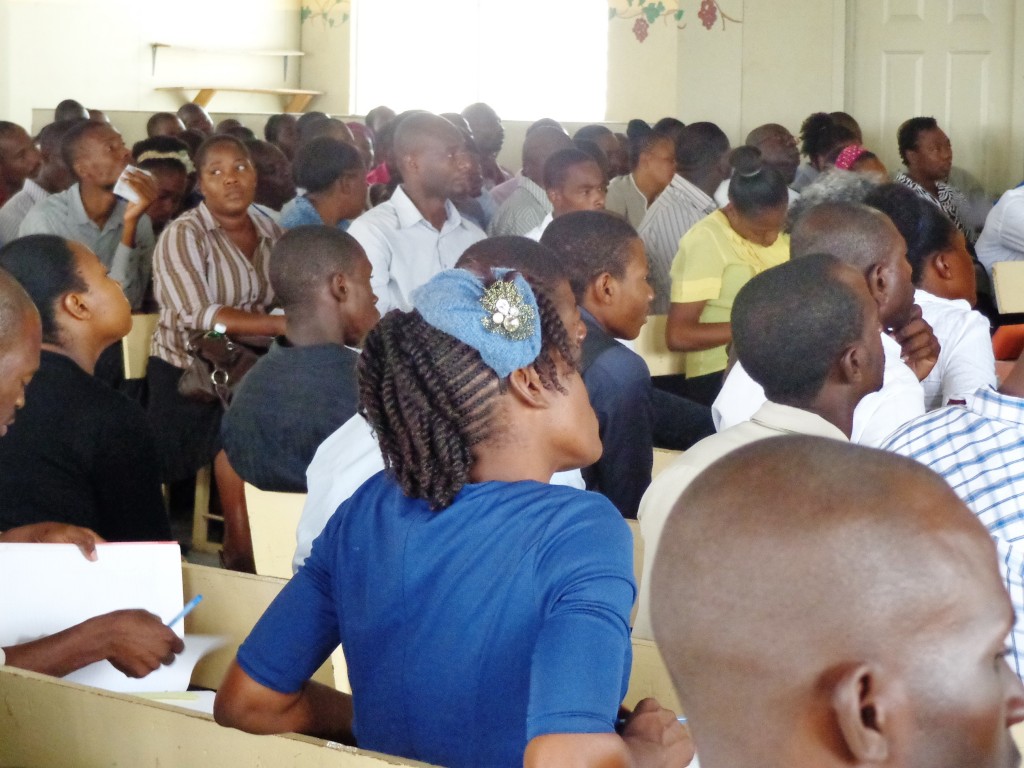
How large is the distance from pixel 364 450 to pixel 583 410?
727mm

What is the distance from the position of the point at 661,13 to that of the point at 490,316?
805cm

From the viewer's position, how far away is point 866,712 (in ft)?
2.55

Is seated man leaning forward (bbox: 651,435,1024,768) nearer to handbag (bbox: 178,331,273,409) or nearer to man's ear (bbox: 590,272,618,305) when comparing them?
man's ear (bbox: 590,272,618,305)

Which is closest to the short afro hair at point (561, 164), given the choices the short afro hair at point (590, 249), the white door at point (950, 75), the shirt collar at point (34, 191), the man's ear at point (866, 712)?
the short afro hair at point (590, 249)

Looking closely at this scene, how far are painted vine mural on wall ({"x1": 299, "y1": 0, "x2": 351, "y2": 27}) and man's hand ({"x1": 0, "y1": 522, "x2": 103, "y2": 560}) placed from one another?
10849 mm

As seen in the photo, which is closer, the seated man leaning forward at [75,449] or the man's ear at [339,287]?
the seated man leaning forward at [75,449]

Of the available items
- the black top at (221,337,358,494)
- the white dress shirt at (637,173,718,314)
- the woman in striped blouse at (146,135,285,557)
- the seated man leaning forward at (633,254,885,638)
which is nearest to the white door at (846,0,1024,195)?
the white dress shirt at (637,173,718,314)

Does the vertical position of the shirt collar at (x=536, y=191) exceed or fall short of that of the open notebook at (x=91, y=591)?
it exceeds it

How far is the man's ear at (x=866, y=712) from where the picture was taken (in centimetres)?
77

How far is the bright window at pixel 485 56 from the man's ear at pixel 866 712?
9.12 meters

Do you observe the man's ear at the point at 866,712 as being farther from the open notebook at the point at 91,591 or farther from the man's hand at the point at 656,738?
the open notebook at the point at 91,591

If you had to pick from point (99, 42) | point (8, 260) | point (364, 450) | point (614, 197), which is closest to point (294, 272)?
point (8, 260)

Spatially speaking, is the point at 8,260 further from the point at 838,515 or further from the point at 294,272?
the point at 838,515

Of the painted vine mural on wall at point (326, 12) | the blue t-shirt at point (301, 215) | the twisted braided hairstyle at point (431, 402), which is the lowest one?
the twisted braided hairstyle at point (431, 402)
